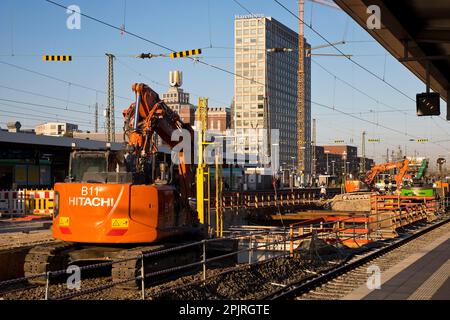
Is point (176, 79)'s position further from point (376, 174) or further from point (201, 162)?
point (376, 174)

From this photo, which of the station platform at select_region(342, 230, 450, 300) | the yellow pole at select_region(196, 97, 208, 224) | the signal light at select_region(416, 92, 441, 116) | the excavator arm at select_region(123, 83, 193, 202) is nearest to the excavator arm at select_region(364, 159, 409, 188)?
the yellow pole at select_region(196, 97, 208, 224)

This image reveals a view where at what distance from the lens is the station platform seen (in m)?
11.7

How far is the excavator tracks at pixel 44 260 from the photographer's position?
13117mm

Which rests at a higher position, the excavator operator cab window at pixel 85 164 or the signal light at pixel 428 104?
the signal light at pixel 428 104

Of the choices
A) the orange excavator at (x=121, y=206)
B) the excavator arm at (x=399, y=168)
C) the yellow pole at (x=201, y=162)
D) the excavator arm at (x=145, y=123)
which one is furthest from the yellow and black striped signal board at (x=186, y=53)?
the excavator arm at (x=399, y=168)

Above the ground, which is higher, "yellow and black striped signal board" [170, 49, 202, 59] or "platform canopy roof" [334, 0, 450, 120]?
"yellow and black striped signal board" [170, 49, 202, 59]

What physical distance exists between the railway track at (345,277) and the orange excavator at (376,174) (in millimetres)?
29029

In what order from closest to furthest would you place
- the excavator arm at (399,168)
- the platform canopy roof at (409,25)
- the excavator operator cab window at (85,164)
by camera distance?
the platform canopy roof at (409,25)
the excavator operator cab window at (85,164)
the excavator arm at (399,168)

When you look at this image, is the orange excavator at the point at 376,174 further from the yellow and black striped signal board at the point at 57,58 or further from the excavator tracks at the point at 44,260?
the excavator tracks at the point at 44,260

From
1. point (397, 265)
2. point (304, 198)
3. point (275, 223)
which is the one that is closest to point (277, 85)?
point (304, 198)

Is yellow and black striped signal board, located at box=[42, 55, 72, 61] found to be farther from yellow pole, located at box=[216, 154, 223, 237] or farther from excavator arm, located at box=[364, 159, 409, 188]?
excavator arm, located at box=[364, 159, 409, 188]

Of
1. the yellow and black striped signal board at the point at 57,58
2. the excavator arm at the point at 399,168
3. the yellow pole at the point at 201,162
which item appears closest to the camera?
the yellow pole at the point at 201,162

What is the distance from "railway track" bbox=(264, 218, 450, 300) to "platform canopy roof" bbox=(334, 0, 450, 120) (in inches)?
237

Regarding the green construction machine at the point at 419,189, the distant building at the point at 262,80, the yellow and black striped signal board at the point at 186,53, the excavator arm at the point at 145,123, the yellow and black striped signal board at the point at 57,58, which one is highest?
the distant building at the point at 262,80
